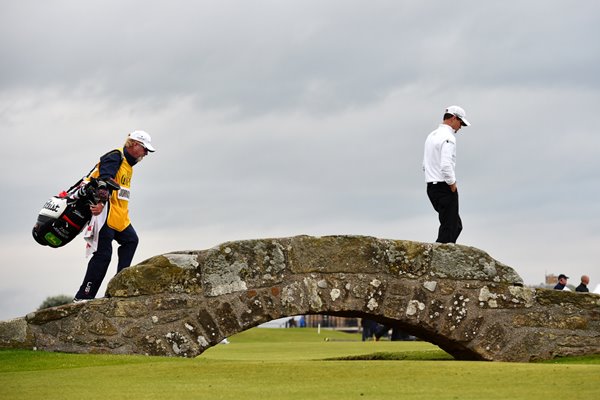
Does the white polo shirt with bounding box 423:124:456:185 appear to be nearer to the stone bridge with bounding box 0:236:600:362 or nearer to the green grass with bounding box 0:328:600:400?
the stone bridge with bounding box 0:236:600:362

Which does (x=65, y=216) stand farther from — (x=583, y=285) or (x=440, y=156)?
(x=583, y=285)

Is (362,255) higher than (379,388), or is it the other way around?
(362,255)

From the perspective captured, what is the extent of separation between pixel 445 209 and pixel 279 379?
15.3 ft

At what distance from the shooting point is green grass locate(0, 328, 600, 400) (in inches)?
322

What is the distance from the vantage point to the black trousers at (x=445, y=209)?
42.8ft

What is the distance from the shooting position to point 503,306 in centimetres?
1256

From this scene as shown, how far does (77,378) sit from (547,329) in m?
5.63

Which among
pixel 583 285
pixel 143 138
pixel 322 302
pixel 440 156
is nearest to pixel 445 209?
pixel 440 156

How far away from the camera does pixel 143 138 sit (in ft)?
40.8

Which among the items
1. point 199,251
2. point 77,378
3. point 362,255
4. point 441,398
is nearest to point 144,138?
point 199,251

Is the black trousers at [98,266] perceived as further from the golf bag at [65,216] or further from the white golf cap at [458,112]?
the white golf cap at [458,112]

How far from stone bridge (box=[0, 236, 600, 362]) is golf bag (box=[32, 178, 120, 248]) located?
0.89 metres

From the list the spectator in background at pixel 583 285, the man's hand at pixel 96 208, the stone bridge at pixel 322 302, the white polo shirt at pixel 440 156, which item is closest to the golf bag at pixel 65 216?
the man's hand at pixel 96 208

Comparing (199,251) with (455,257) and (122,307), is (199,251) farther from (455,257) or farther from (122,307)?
(455,257)
